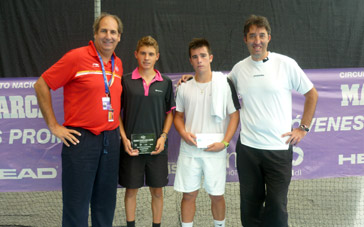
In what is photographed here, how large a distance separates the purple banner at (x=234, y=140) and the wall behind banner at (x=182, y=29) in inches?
21.2

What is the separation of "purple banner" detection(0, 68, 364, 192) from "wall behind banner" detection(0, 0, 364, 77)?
0.54 m

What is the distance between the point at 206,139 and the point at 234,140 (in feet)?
3.08

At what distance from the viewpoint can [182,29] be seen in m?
3.55

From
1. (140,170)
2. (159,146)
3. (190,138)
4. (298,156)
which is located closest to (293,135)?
(190,138)

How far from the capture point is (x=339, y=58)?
376cm

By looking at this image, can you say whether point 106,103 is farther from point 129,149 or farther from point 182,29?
point 182,29

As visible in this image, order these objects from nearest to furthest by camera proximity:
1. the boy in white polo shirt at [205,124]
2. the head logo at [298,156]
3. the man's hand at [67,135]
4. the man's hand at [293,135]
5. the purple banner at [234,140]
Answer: the man's hand at [67,135], the man's hand at [293,135], the boy in white polo shirt at [205,124], the purple banner at [234,140], the head logo at [298,156]

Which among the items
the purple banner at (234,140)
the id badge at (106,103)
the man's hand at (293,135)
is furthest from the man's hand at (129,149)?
the man's hand at (293,135)

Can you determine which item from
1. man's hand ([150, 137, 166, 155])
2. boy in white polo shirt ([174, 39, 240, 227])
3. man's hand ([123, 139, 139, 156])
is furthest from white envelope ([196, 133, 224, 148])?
man's hand ([123, 139, 139, 156])

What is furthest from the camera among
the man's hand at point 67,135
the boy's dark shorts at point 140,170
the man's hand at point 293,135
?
the boy's dark shorts at point 140,170

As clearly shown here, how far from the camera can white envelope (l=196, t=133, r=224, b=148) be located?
2.48 meters

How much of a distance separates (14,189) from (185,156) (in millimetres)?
2131

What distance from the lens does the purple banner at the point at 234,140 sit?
3115mm

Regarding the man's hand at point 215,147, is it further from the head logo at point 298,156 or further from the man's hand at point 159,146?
the head logo at point 298,156
